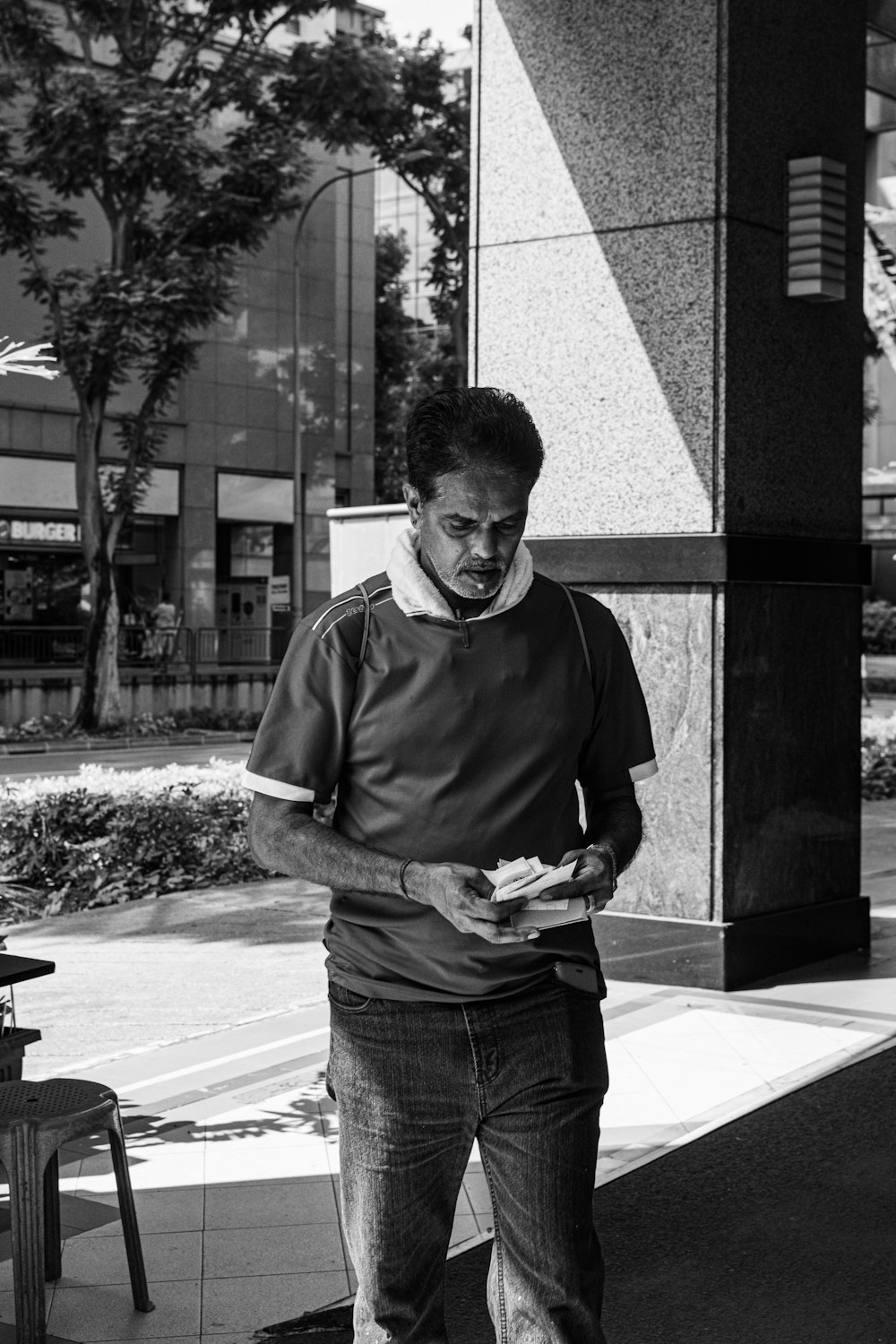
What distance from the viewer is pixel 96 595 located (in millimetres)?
22875

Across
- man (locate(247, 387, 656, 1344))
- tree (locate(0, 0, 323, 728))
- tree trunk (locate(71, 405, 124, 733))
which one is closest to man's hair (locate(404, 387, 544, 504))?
man (locate(247, 387, 656, 1344))

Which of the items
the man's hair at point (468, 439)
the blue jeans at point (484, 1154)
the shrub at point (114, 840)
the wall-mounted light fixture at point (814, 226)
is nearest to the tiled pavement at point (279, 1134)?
the blue jeans at point (484, 1154)

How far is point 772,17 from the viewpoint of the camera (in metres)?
7.71

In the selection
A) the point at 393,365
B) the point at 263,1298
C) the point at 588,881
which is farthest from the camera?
the point at 393,365

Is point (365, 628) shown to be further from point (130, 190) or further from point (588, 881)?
point (130, 190)

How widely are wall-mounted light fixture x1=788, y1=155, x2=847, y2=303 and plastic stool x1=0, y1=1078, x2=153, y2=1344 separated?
5160 mm

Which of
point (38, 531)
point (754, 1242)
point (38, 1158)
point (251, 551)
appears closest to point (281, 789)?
point (38, 1158)

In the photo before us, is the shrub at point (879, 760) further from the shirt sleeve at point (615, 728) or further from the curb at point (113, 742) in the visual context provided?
the shirt sleeve at point (615, 728)

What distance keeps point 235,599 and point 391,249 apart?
1168cm

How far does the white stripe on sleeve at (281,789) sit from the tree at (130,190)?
19.5 metres

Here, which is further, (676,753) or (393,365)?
(393,365)

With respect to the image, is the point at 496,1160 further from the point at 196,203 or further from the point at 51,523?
the point at 51,523

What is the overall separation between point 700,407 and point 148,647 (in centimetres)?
2197

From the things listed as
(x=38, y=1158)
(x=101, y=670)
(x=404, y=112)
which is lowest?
(x=38, y=1158)
